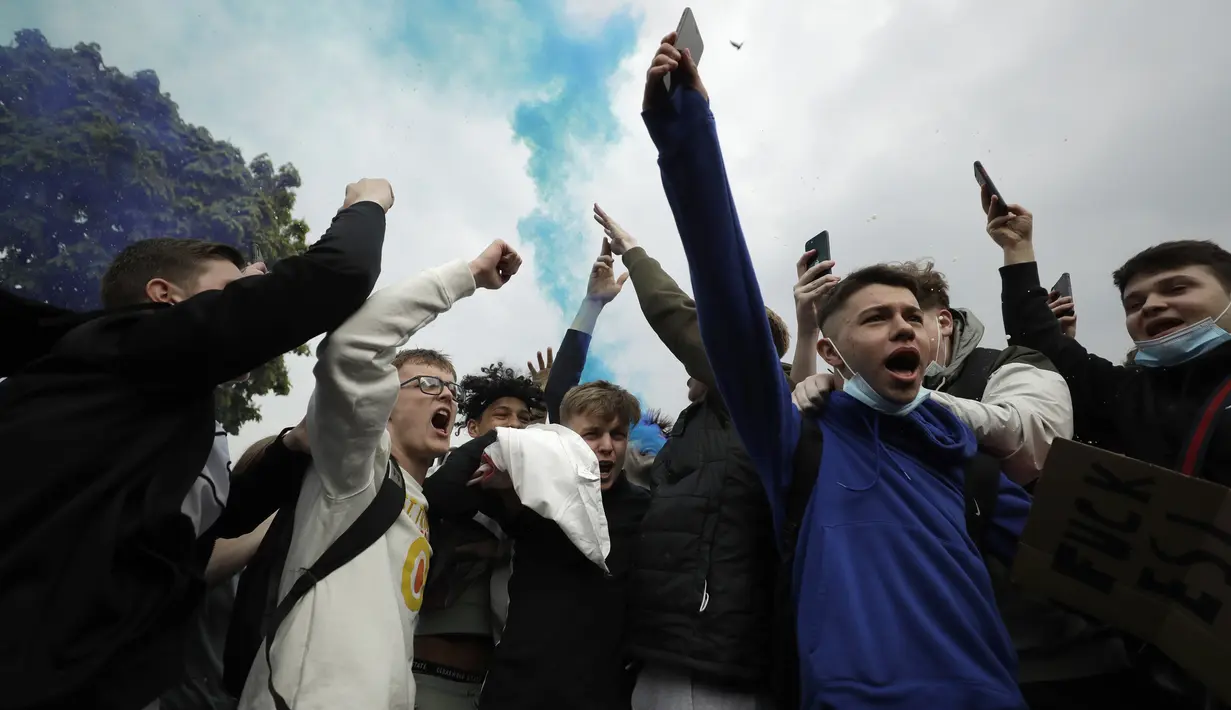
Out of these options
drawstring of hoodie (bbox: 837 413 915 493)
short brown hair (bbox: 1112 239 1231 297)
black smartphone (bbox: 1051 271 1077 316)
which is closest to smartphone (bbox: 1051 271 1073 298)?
black smartphone (bbox: 1051 271 1077 316)

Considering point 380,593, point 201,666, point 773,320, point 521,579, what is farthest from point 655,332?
point 201,666

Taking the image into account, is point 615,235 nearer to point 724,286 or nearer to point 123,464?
point 724,286

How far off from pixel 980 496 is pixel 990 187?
1654 millimetres

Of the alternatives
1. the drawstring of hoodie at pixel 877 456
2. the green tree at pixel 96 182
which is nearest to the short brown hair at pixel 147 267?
the drawstring of hoodie at pixel 877 456

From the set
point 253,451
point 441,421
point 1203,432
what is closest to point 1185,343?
point 1203,432

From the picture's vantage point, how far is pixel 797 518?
200 centimetres

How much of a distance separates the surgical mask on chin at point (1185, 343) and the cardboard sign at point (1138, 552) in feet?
2.57

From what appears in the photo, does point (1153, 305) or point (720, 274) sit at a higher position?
point (720, 274)

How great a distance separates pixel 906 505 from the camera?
1.87 meters

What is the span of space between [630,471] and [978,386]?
64.9 inches

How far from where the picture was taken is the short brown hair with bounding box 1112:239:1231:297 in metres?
2.35

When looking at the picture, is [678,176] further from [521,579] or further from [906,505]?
[521,579]

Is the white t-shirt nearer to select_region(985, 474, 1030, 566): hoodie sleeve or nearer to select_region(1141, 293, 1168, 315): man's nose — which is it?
select_region(985, 474, 1030, 566): hoodie sleeve

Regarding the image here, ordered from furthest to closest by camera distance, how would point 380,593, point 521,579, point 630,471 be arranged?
point 630,471 < point 521,579 < point 380,593
